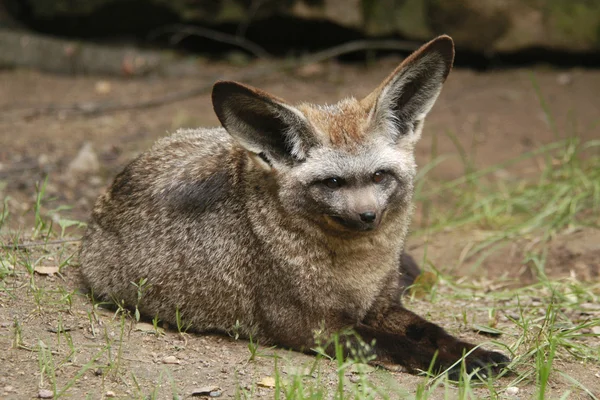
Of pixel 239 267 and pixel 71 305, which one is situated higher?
pixel 239 267

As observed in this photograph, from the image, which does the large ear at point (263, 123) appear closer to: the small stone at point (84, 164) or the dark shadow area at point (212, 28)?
the small stone at point (84, 164)

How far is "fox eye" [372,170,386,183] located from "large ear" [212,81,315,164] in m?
0.38

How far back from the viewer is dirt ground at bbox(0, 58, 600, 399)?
12.7ft

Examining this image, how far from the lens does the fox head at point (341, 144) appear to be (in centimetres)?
411

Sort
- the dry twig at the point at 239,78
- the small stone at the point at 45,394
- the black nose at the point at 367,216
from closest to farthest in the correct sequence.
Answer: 1. the small stone at the point at 45,394
2. the black nose at the point at 367,216
3. the dry twig at the point at 239,78

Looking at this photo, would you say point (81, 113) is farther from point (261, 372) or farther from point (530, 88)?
point (261, 372)

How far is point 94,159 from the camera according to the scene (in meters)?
8.46

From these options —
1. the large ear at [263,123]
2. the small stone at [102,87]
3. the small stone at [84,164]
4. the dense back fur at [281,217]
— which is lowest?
the small stone at [84,164]

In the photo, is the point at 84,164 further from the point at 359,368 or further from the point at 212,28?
the point at 359,368

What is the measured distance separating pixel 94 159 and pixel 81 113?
1.60 m

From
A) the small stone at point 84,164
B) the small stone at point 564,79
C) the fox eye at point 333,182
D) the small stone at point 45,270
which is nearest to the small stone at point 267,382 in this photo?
the fox eye at point 333,182

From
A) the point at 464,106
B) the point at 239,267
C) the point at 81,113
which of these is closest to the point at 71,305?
the point at 239,267

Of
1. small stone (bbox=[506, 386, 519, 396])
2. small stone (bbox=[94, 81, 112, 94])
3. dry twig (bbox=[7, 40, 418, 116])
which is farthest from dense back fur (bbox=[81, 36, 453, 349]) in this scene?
small stone (bbox=[94, 81, 112, 94])

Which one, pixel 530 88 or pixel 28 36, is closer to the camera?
pixel 530 88
